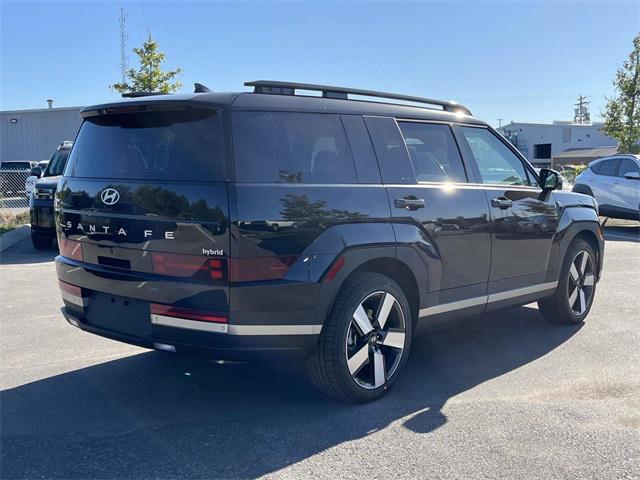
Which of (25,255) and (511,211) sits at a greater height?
(511,211)

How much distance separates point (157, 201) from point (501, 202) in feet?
9.12

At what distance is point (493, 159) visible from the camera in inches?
204

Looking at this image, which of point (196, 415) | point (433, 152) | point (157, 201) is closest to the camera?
point (157, 201)

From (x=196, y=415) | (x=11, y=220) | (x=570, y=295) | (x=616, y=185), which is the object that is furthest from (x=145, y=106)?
(x=616, y=185)

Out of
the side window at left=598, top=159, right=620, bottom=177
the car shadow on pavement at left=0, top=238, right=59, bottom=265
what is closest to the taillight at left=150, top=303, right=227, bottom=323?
the car shadow on pavement at left=0, top=238, right=59, bottom=265

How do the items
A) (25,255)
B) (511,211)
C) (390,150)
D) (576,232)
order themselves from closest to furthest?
(390,150) < (511,211) < (576,232) < (25,255)

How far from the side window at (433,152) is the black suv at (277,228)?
13mm

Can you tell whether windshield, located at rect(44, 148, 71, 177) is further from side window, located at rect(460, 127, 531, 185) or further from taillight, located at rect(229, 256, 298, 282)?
taillight, located at rect(229, 256, 298, 282)

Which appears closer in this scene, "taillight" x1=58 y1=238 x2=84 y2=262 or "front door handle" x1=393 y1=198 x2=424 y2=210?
"taillight" x1=58 y1=238 x2=84 y2=262

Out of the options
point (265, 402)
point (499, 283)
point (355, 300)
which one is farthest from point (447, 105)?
point (265, 402)

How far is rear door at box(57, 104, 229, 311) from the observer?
131 inches

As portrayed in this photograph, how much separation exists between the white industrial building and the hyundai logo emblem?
6353 cm

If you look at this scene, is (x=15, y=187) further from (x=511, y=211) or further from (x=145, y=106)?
(x=511, y=211)

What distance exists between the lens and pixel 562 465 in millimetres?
3232
